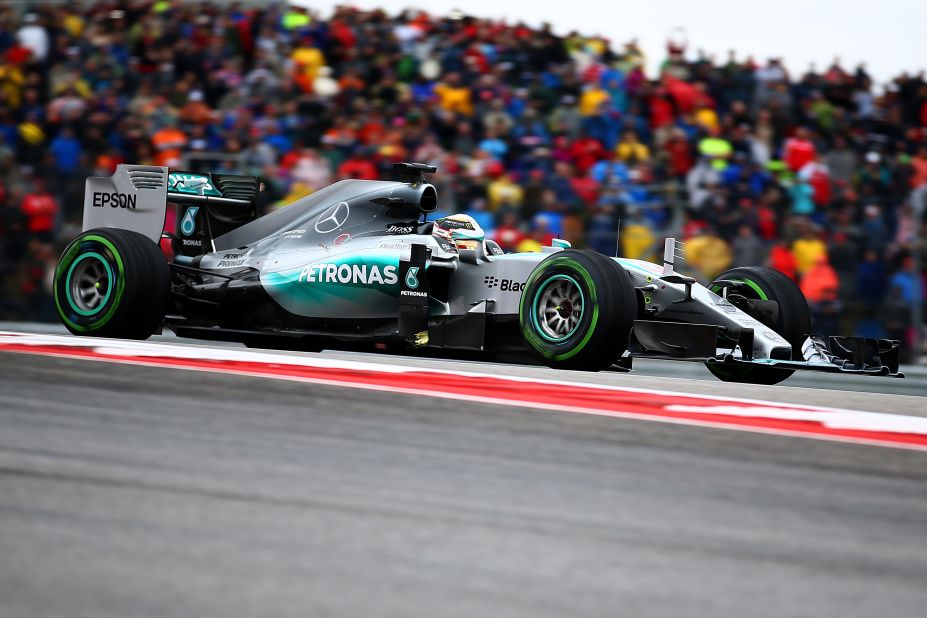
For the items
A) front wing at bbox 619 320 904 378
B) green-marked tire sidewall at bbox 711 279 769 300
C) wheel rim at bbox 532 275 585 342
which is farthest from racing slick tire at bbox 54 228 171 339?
green-marked tire sidewall at bbox 711 279 769 300

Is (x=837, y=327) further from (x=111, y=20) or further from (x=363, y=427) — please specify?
(x=111, y=20)

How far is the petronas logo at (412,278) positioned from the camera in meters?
8.02

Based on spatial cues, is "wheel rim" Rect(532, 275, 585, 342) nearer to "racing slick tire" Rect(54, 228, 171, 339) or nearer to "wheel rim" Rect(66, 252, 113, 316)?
"racing slick tire" Rect(54, 228, 171, 339)

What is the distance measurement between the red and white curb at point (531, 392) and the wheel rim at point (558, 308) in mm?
532

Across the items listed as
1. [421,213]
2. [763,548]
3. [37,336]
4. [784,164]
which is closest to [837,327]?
[784,164]

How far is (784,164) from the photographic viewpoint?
A: 13.1 m

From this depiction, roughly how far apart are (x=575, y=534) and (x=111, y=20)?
1280 centimetres

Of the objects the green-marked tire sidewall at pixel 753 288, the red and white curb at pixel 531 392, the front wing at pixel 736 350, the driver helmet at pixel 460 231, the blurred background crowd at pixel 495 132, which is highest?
the blurred background crowd at pixel 495 132

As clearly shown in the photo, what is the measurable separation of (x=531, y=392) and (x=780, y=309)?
2.58 metres

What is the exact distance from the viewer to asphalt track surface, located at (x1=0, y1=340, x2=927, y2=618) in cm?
283

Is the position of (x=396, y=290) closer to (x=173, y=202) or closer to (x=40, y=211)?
(x=173, y=202)

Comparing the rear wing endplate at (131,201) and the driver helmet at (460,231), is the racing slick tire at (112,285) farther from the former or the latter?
the driver helmet at (460,231)

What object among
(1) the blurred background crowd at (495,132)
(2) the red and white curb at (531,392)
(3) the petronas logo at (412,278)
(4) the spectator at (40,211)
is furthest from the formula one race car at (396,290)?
(4) the spectator at (40,211)

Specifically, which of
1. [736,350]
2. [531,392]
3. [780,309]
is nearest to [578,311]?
[736,350]
